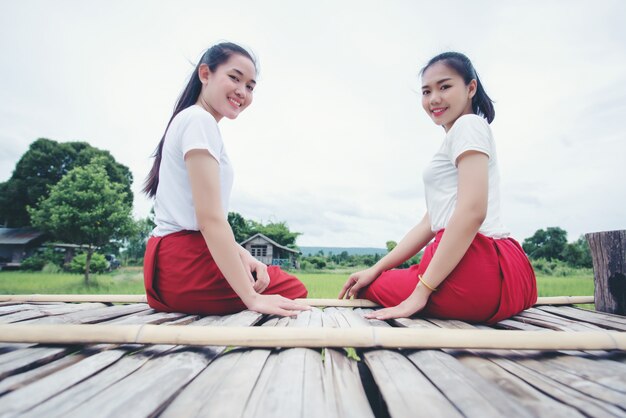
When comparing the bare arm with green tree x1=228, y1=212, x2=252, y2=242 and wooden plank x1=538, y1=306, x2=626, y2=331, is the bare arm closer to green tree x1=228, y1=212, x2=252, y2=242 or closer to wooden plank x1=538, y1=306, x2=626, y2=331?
wooden plank x1=538, y1=306, x2=626, y2=331

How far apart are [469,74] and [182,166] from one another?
163 cm

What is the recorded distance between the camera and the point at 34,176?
74.0 ft

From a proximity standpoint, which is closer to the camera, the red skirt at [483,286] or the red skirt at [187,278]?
the red skirt at [483,286]

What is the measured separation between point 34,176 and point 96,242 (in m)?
16.6

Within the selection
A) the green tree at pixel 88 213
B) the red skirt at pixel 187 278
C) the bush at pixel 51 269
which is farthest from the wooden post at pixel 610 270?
the bush at pixel 51 269

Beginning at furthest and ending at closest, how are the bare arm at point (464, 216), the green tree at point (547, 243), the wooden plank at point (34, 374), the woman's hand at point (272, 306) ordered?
the green tree at point (547, 243)
the woman's hand at point (272, 306)
the bare arm at point (464, 216)
the wooden plank at point (34, 374)

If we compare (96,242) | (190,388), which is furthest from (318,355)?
(96,242)

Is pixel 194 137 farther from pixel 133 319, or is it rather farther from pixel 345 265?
pixel 345 265

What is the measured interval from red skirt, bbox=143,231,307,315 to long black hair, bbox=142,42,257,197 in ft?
1.51

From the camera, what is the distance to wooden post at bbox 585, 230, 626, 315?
208 centimetres

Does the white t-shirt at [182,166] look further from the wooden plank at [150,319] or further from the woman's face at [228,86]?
the wooden plank at [150,319]

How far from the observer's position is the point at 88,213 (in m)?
10.8

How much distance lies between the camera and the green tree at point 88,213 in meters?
10.7

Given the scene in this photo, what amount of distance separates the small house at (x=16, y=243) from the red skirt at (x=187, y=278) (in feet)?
91.6
